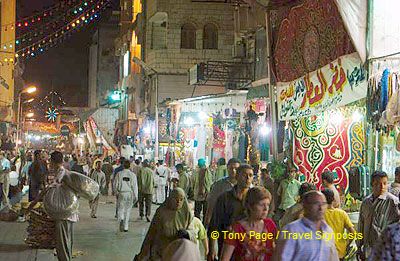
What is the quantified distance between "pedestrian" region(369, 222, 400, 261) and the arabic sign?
6441 millimetres

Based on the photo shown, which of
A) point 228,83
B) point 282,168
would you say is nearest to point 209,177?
point 282,168

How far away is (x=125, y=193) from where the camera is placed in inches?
565

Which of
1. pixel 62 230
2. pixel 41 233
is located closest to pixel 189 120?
pixel 41 233

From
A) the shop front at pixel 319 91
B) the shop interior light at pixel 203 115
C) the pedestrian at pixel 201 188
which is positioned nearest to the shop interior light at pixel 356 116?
the shop front at pixel 319 91

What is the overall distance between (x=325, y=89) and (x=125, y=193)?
5.63m

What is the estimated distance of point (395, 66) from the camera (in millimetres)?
9320

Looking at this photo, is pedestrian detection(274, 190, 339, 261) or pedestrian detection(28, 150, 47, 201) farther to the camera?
pedestrian detection(28, 150, 47, 201)

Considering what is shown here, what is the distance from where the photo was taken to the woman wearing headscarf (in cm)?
658

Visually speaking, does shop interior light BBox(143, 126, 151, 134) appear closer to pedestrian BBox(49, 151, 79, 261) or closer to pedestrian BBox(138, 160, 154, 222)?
pedestrian BBox(138, 160, 154, 222)

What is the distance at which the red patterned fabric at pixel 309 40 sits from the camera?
11.0 m

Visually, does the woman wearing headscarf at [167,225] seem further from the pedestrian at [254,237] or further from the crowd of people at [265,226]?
the pedestrian at [254,237]

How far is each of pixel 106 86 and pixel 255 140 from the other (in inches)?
1826

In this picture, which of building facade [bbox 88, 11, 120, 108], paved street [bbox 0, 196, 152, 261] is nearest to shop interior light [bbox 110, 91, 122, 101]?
building facade [bbox 88, 11, 120, 108]

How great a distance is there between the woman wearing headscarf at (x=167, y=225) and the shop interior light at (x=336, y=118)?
6501mm
